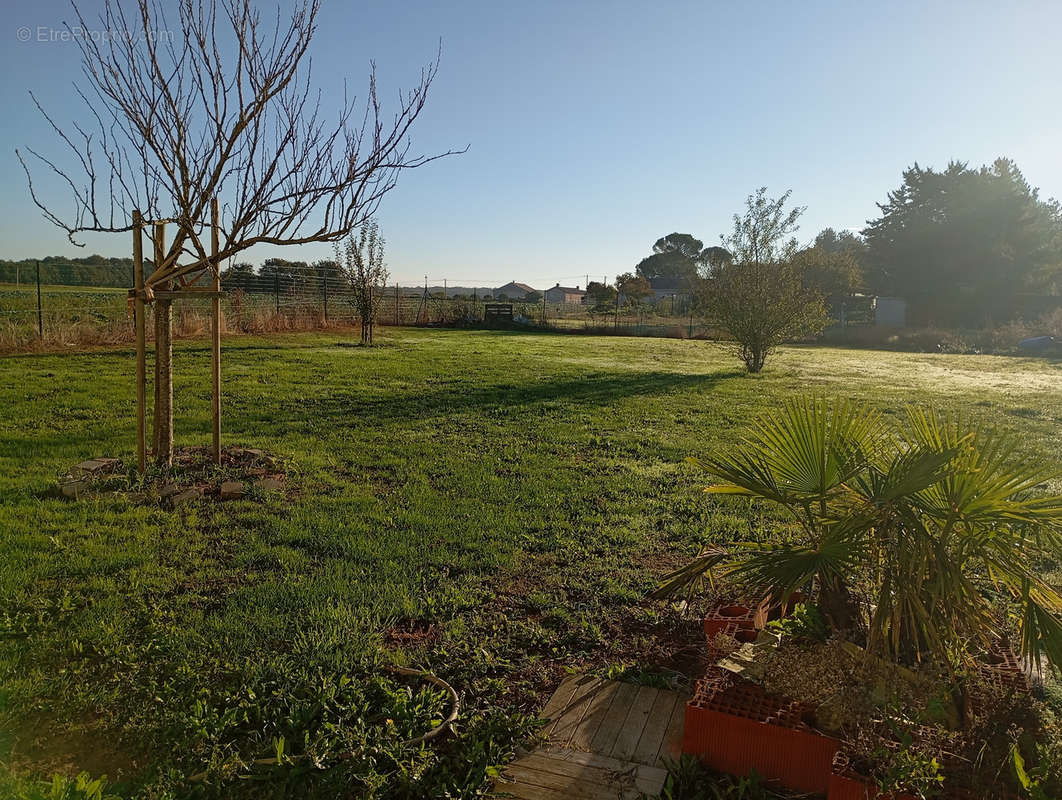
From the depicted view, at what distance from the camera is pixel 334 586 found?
12.4ft

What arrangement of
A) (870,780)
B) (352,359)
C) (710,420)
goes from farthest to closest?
(352,359)
(710,420)
(870,780)

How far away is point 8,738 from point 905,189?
1896 inches

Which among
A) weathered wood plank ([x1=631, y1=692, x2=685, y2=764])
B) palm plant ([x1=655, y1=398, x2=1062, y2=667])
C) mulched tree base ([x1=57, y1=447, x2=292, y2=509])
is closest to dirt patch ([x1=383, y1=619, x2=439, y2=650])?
weathered wood plank ([x1=631, y1=692, x2=685, y2=764])

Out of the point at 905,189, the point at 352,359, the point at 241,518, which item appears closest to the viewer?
the point at 241,518

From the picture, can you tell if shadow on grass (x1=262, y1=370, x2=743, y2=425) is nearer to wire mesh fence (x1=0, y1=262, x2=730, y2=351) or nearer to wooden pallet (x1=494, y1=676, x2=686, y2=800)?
wire mesh fence (x1=0, y1=262, x2=730, y2=351)

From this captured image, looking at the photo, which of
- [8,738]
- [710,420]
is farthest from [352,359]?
[8,738]

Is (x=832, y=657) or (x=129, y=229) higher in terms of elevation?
(x=129, y=229)

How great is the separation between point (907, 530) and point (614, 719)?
4.04 feet

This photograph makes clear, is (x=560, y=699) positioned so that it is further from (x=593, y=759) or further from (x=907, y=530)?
(x=907, y=530)

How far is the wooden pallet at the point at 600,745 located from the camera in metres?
2.25

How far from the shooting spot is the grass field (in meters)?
2.46

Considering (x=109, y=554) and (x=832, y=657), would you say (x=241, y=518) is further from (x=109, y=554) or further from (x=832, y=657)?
(x=832, y=657)

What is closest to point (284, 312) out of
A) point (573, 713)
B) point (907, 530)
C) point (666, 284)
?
point (573, 713)

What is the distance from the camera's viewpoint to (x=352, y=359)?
1487cm
